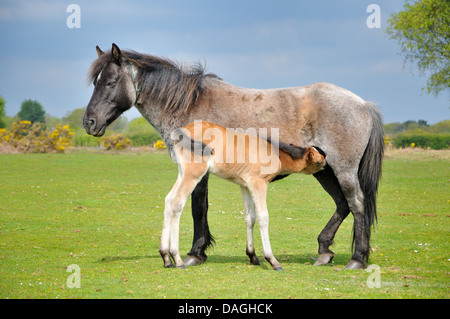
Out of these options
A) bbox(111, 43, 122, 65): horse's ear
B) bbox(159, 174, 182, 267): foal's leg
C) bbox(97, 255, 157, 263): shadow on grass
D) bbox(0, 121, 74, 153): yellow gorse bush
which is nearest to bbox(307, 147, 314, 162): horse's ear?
bbox(159, 174, 182, 267): foal's leg

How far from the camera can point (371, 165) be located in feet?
29.5

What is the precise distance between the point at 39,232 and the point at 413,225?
916 centimetres

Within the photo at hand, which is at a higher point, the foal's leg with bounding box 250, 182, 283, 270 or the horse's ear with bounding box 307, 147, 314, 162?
the horse's ear with bounding box 307, 147, 314, 162

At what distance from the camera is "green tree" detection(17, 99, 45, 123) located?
8888 centimetres

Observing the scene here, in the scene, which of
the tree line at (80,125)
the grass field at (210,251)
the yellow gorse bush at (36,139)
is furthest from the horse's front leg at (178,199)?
the yellow gorse bush at (36,139)

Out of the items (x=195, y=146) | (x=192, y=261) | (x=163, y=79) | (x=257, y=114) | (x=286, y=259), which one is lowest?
(x=286, y=259)

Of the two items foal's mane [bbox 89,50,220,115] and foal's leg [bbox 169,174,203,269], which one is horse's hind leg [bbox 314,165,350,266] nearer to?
foal's leg [bbox 169,174,203,269]

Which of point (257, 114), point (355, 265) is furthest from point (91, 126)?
point (355, 265)

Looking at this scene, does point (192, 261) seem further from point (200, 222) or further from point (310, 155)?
point (310, 155)

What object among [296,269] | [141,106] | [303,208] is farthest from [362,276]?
[303,208]

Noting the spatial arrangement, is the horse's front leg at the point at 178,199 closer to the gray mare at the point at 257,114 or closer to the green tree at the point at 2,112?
the gray mare at the point at 257,114

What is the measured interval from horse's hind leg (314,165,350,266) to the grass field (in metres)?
0.28

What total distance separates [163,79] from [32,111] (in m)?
86.6

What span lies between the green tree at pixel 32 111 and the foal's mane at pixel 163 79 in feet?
277
